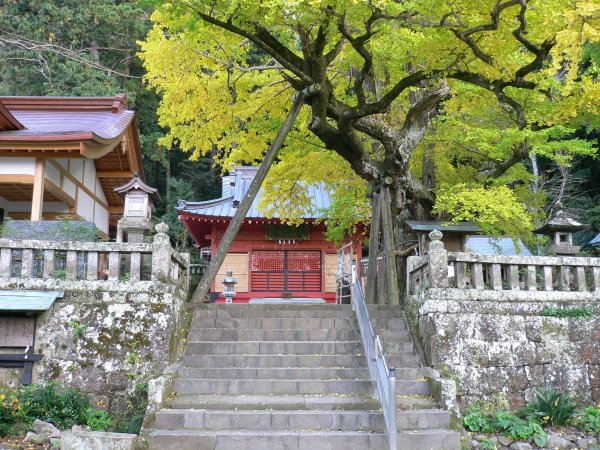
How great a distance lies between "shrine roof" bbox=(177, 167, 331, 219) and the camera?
18791 millimetres

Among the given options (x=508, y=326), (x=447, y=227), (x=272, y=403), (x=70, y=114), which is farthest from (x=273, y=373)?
(x=70, y=114)

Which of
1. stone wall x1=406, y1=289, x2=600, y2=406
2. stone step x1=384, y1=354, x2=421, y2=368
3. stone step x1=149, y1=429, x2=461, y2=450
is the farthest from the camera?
stone step x1=384, y1=354, x2=421, y2=368

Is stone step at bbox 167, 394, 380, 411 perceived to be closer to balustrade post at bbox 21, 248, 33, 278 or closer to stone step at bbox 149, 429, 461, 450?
stone step at bbox 149, 429, 461, 450

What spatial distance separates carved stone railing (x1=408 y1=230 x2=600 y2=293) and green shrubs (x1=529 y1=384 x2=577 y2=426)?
5.65 ft

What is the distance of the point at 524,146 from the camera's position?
1141 centimetres

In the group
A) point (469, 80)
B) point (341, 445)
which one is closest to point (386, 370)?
point (341, 445)

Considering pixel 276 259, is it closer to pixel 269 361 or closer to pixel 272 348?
pixel 272 348

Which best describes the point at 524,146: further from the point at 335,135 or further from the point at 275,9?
the point at 275,9

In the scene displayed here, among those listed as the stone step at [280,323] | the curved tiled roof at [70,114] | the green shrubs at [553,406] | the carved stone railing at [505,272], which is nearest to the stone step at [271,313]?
the stone step at [280,323]

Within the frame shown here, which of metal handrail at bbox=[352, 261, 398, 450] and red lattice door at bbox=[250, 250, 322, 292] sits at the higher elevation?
red lattice door at bbox=[250, 250, 322, 292]

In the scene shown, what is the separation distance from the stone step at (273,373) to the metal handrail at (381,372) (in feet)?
1.28

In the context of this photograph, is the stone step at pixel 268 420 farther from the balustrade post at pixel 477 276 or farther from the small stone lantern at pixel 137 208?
the small stone lantern at pixel 137 208

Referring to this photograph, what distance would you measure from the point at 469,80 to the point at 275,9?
435 centimetres

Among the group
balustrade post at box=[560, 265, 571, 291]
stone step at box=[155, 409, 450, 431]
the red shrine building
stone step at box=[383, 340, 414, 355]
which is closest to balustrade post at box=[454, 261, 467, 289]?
stone step at box=[383, 340, 414, 355]
